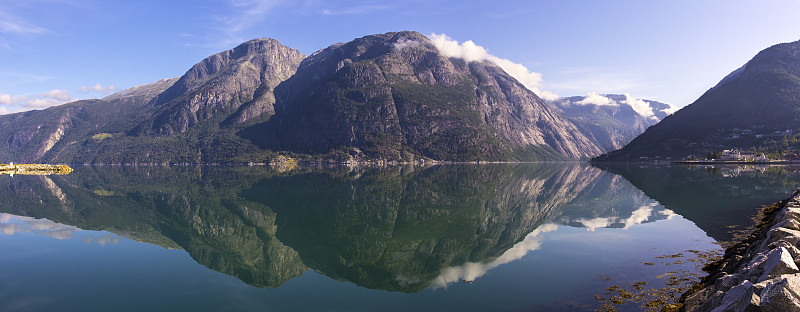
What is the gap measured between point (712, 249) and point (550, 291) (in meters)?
15.1

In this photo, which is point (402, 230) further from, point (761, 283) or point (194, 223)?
point (761, 283)

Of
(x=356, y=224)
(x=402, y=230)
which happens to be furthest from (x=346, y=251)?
(x=356, y=224)

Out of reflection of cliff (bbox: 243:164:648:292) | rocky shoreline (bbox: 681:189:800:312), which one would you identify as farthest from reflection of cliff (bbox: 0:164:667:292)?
rocky shoreline (bbox: 681:189:800:312)

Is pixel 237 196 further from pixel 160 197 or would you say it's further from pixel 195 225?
pixel 195 225

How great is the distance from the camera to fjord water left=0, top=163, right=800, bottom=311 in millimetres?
17969

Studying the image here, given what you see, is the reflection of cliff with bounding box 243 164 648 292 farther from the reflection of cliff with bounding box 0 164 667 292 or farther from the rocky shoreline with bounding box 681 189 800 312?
the rocky shoreline with bounding box 681 189 800 312

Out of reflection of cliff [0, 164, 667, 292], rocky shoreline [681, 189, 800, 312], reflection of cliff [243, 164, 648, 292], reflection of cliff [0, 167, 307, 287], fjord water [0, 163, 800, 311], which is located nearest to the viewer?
rocky shoreline [681, 189, 800, 312]

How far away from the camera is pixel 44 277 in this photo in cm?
2145

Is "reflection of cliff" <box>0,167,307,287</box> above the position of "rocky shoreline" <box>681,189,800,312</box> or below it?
below

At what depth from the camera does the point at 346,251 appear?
90.4 feet

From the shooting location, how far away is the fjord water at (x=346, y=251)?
17969 millimetres

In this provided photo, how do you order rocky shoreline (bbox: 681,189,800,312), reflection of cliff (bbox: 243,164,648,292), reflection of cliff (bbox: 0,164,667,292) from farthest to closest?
reflection of cliff (bbox: 0,164,667,292)
reflection of cliff (bbox: 243,164,648,292)
rocky shoreline (bbox: 681,189,800,312)

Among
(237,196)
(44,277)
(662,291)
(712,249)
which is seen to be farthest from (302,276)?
(237,196)

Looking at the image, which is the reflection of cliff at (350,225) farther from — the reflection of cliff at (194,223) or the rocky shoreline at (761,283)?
the rocky shoreline at (761,283)
